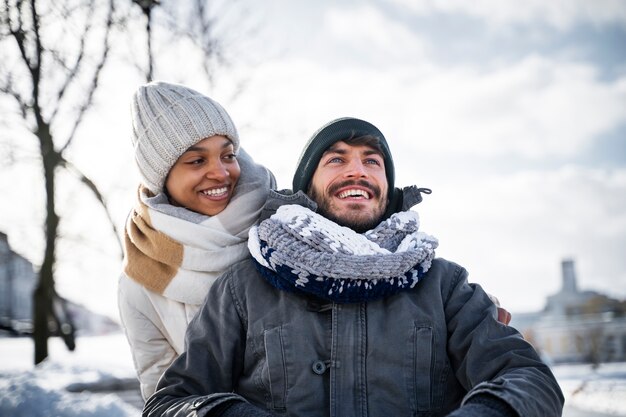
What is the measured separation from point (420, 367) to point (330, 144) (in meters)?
1.09

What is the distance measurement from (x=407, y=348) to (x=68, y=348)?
12.8m

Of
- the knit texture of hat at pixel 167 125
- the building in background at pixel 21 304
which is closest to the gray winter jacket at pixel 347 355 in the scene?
the knit texture of hat at pixel 167 125

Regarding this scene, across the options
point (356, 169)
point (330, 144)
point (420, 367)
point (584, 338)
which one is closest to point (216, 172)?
point (330, 144)

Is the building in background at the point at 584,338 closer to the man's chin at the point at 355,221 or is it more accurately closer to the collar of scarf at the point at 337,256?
the man's chin at the point at 355,221

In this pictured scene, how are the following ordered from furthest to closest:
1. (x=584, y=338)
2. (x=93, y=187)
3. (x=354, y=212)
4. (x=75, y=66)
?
(x=584, y=338) → (x=93, y=187) → (x=75, y=66) → (x=354, y=212)

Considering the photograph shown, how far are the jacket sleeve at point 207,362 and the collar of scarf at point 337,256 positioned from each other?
219 mm

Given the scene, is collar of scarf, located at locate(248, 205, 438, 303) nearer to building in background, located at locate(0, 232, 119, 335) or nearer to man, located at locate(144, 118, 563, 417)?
man, located at locate(144, 118, 563, 417)

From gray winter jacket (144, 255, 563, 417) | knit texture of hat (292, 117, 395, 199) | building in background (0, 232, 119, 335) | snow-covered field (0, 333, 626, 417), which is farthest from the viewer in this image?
building in background (0, 232, 119, 335)

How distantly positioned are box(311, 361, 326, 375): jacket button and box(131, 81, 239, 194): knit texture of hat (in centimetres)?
137

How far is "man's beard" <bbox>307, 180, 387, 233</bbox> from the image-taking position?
2.56 meters

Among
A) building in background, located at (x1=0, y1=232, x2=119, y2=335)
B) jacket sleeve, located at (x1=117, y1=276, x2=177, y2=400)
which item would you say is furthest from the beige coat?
building in background, located at (x1=0, y1=232, x2=119, y2=335)

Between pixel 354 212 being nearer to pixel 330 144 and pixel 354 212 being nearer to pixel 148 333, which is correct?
pixel 330 144

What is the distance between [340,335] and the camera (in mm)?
2199

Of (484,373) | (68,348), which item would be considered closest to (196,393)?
(484,373)
